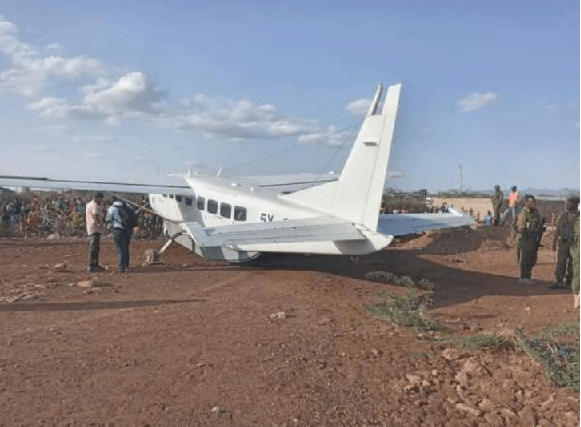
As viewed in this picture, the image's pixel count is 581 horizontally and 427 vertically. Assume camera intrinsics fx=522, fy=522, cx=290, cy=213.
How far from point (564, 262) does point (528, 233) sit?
914 mm

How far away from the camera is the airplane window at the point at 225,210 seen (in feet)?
42.5

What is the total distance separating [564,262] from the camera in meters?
10.1

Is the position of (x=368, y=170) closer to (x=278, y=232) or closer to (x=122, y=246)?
(x=278, y=232)

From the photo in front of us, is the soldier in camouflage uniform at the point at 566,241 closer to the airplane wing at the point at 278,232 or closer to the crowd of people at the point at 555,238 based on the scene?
the crowd of people at the point at 555,238

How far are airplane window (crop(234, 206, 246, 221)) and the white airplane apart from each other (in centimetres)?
2

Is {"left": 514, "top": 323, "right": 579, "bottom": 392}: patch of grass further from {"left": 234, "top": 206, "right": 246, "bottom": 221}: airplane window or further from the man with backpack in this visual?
the man with backpack

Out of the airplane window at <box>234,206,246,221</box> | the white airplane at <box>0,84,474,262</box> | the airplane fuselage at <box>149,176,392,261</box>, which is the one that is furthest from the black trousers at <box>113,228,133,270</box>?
the airplane window at <box>234,206,246,221</box>

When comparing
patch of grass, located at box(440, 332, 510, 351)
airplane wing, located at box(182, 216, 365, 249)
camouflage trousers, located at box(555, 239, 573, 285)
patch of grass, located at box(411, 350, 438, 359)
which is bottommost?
patch of grass, located at box(411, 350, 438, 359)

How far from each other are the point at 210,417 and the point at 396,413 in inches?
58.7

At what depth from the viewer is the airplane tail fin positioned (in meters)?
10.4

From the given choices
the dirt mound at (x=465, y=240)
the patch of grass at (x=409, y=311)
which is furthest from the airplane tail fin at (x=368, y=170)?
the dirt mound at (x=465, y=240)

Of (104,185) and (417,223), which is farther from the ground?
(104,185)

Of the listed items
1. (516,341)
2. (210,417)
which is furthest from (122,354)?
(516,341)

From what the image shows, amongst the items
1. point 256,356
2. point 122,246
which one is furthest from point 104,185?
point 256,356
